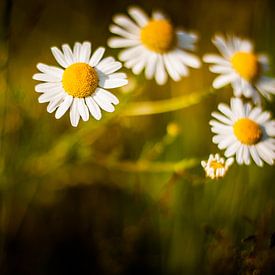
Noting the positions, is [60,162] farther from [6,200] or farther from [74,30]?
[74,30]

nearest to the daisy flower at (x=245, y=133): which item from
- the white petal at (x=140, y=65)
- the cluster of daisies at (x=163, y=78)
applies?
the cluster of daisies at (x=163, y=78)

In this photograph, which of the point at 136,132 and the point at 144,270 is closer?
the point at 144,270

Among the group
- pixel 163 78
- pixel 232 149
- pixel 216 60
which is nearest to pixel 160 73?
pixel 163 78

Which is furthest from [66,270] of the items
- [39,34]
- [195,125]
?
[39,34]

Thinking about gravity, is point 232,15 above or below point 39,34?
above

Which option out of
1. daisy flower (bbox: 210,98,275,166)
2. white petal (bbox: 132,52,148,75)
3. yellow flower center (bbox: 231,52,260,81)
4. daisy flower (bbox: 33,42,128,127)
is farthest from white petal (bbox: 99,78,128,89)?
yellow flower center (bbox: 231,52,260,81)

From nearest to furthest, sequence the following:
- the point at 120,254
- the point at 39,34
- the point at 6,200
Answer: the point at 120,254 → the point at 6,200 → the point at 39,34

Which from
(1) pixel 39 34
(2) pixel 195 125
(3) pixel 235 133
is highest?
(1) pixel 39 34

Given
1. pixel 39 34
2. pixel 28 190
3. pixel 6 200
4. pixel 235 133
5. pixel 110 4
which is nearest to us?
pixel 235 133
